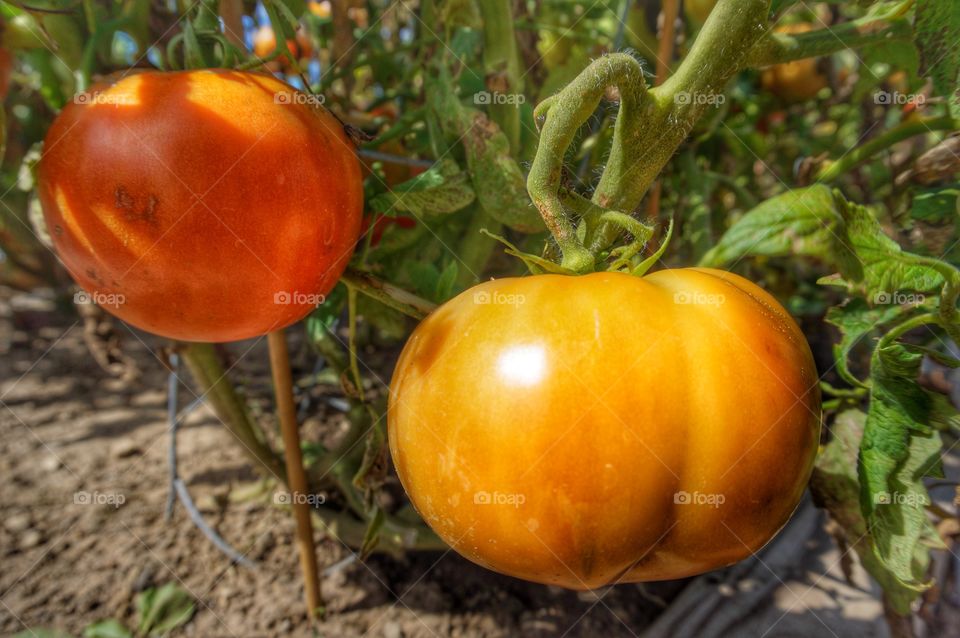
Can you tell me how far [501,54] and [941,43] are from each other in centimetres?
51

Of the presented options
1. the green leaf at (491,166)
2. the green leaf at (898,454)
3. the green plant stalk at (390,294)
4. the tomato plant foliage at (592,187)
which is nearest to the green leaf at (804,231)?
the tomato plant foliage at (592,187)

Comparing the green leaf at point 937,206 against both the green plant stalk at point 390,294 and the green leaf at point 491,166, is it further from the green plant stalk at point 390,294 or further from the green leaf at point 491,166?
the green plant stalk at point 390,294

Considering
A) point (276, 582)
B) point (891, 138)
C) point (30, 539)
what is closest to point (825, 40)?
point (891, 138)

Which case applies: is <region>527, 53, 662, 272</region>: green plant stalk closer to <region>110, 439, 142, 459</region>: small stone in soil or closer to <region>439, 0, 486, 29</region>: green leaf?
<region>439, 0, 486, 29</region>: green leaf

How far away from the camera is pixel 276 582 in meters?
1.20

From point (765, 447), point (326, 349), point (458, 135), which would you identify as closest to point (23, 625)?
point (326, 349)

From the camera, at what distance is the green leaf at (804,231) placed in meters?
0.70

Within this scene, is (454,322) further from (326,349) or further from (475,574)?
(475,574)

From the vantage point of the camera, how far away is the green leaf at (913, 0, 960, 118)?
0.69m

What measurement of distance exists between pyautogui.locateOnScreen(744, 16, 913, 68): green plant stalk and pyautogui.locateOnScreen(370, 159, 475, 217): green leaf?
35 cm

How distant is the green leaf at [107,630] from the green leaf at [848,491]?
1147 millimetres

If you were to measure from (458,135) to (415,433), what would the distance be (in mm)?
413

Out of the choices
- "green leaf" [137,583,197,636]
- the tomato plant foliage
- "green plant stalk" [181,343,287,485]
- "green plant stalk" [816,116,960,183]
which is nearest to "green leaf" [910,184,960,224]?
the tomato plant foliage

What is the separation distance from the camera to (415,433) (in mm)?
566
